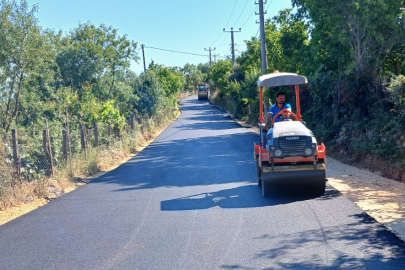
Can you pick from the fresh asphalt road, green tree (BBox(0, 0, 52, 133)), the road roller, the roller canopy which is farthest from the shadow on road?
green tree (BBox(0, 0, 52, 133))

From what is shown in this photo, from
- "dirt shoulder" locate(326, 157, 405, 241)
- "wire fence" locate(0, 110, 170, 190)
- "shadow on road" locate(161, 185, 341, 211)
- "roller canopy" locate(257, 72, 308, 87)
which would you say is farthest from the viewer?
"wire fence" locate(0, 110, 170, 190)

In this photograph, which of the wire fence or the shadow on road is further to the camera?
the wire fence

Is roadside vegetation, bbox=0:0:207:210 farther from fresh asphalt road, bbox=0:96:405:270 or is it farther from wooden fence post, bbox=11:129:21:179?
fresh asphalt road, bbox=0:96:405:270

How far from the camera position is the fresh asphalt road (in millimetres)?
6016

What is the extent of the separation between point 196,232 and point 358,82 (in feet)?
31.5

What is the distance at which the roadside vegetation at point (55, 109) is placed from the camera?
12.2 m

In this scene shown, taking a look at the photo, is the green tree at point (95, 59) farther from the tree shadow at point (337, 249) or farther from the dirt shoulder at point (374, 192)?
the tree shadow at point (337, 249)

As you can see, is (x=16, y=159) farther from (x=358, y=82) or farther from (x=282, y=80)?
(x=358, y=82)

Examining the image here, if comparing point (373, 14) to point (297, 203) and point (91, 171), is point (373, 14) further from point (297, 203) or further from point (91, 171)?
point (91, 171)

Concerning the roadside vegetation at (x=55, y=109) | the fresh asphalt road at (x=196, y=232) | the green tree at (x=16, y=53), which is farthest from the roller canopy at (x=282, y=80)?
the green tree at (x=16, y=53)

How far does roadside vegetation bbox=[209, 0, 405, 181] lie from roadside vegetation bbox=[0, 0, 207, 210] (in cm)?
824

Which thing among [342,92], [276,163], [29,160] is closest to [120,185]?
[29,160]

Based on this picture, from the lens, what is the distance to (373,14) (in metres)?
14.7

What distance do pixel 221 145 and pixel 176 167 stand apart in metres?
6.22
